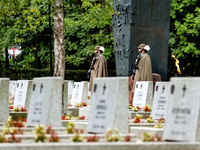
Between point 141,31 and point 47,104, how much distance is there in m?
10.3

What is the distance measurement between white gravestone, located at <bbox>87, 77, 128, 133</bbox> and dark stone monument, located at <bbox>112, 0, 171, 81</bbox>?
33.8ft

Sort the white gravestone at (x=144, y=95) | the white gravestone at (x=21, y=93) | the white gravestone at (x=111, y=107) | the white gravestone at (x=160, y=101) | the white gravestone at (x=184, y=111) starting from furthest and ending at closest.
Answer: the white gravestone at (x=21, y=93) < the white gravestone at (x=144, y=95) < the white gravestone at (x=160, y=101) < the white gravestone at (x=111, y=107) < the white gravestone at (x=184, y=111)

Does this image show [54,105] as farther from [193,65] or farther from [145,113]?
[193,65]

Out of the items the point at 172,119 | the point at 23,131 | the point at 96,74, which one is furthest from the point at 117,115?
the point at 96,74

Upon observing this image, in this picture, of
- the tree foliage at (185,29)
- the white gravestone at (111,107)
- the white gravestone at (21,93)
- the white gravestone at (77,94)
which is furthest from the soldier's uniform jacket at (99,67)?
the tree foliage at (185,29)

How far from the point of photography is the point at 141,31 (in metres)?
18.8

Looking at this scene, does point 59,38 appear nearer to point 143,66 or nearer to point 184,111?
point 143,66

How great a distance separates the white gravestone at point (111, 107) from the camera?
805 centimetres

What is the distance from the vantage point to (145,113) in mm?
13500

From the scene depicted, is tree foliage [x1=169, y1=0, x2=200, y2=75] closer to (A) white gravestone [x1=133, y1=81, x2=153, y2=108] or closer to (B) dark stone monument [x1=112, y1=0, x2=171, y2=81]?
(B) dark stone monument [x1=112, y1=0, x2=171, y2=81]

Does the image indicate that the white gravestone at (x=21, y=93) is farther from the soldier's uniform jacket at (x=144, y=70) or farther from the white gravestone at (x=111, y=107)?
the white gravestone at (x=111, y=107)

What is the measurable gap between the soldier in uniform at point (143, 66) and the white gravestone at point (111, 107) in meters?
9.01

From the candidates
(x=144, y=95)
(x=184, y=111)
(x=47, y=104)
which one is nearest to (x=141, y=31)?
(x=144, y=95)

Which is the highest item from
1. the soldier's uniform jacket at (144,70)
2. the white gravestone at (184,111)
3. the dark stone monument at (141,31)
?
the dark stone monument at (141,31)
